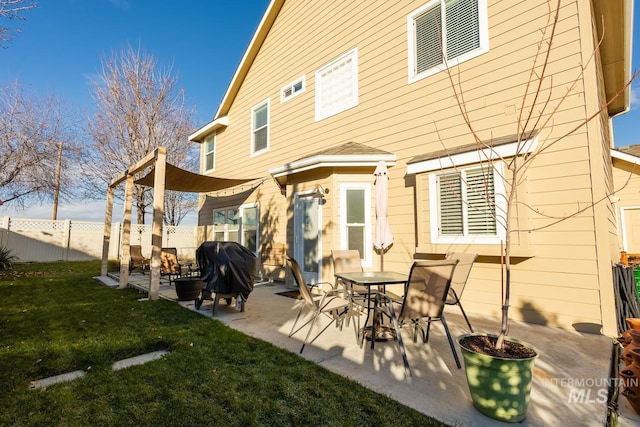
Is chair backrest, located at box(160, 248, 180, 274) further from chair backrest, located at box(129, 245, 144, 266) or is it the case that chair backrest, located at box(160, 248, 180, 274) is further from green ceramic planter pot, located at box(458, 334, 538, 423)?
green ceramic planter pot, located at box(458, 334, 538, 423)

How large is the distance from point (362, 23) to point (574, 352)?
7800 millimetres

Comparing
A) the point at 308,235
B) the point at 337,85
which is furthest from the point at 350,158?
the point at 337,85

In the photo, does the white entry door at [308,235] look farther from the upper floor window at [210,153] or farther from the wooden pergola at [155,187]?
the upper floor window at [210,153]

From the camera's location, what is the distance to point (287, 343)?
3.78 metres

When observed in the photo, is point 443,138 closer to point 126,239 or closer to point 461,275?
point 461,275

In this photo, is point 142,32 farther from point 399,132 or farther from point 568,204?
point 568,204

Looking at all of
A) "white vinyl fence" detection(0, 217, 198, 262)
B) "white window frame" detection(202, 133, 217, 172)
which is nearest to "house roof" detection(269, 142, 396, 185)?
"white window frame" detection(202, 133, 217, 172)

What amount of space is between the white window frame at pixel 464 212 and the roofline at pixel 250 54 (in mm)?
8527

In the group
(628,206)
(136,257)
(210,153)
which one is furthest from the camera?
(210,153)

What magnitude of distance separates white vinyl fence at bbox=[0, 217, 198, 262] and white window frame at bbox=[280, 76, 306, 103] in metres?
11.4

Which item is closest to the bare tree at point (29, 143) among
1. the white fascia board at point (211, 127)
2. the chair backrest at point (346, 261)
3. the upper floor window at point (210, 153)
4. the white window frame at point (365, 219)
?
the white fascia board at point (211, 127)

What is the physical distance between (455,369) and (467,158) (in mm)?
3373

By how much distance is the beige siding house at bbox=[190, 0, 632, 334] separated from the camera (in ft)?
14.4

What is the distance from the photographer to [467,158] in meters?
5.00
